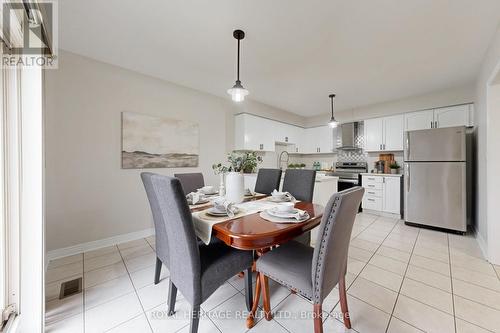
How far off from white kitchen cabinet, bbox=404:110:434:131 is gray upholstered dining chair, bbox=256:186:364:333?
3836 mm

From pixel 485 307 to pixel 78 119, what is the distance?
172 inches

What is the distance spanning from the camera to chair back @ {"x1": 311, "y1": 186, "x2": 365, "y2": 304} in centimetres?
97

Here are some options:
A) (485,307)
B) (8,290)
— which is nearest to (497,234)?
(485,307)

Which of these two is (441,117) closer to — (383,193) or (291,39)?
(383,193)

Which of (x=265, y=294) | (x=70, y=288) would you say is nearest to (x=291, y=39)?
(x=265, y=294)

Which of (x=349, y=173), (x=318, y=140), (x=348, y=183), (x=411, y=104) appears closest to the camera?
(x=411, y=104)

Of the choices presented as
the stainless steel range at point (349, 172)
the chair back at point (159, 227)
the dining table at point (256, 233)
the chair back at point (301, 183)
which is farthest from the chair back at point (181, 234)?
the stainless steel range at point (349, 172)

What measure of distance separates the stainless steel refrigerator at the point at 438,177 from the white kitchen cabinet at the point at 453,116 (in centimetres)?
36

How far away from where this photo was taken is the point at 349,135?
4.73 metres

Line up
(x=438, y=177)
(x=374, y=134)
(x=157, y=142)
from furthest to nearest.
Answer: (x=374, y=134)
(x=438, y=177)
(x=157, y=142)

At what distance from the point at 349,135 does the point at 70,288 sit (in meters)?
5.34

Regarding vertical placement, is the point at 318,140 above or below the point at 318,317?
above

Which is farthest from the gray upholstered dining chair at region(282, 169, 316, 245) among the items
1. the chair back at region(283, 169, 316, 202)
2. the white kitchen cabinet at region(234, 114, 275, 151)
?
the white kitchen cabinet at region(234, 114, 275, 151)

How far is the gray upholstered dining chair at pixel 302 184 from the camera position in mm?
2148
